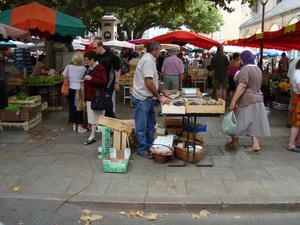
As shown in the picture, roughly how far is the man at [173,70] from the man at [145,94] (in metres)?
3.65

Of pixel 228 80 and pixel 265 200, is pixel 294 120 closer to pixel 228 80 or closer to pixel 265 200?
pixel 265 200

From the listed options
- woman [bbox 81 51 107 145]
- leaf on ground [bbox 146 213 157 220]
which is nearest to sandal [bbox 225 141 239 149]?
woman [bbox 81 51 107 145]

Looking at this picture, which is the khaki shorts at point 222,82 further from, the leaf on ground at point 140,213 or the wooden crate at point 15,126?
the leaf on ground at point 140,213

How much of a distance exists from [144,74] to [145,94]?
333 millimetres

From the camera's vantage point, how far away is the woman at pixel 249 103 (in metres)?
5.31

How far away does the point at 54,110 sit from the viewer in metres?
9.30

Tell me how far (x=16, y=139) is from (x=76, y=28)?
323 centimetres

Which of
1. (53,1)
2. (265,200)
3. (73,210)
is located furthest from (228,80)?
(73,210)

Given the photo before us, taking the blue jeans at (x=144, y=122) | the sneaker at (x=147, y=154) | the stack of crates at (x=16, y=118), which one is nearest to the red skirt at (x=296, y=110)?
the blue jeans at (x=144, y=122)

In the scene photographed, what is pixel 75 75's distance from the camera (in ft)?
21.7

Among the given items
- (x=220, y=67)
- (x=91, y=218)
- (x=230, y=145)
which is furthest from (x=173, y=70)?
(x=91, y=218)

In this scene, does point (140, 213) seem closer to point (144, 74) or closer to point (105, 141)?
point (105, 141)

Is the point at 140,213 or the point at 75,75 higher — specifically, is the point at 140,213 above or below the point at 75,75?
below

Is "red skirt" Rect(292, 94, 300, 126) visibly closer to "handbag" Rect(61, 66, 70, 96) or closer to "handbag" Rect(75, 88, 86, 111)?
"handbag" Rect(75, 88, 86, 111)
